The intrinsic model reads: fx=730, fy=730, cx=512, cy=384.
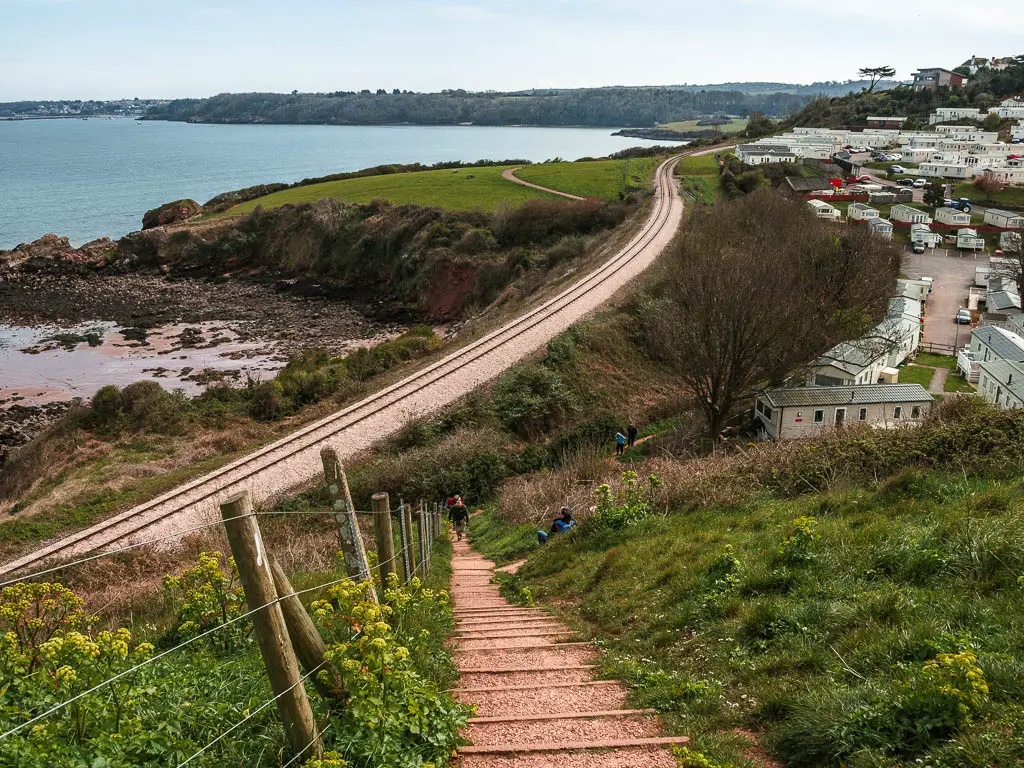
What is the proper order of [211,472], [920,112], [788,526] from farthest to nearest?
[920,112] < [211,472] < [788,526]

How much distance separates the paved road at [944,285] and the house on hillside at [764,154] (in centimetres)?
2303

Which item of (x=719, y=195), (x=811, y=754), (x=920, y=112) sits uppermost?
(x=920, y=112)

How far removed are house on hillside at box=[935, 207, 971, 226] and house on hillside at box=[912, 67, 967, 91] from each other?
327 feet

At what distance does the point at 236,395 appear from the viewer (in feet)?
97.0

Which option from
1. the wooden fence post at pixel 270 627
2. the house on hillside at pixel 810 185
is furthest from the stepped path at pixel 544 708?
the house on hillside at pixel 810 185

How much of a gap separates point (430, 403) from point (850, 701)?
67.8 feet

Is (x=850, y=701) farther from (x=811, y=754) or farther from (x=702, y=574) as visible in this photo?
(x=702, y=574)

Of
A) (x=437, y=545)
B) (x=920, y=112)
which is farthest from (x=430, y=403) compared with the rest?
(x=920, y=112)

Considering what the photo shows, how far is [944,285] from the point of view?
200 ft

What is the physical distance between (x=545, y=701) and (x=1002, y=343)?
123ft

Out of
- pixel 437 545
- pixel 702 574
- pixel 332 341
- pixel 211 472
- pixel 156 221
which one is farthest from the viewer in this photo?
pixel 156 221

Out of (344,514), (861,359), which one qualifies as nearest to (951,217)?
(861,359)

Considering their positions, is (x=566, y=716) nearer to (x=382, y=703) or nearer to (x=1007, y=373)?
(x=382, y=703)

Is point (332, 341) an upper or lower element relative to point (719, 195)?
lower
